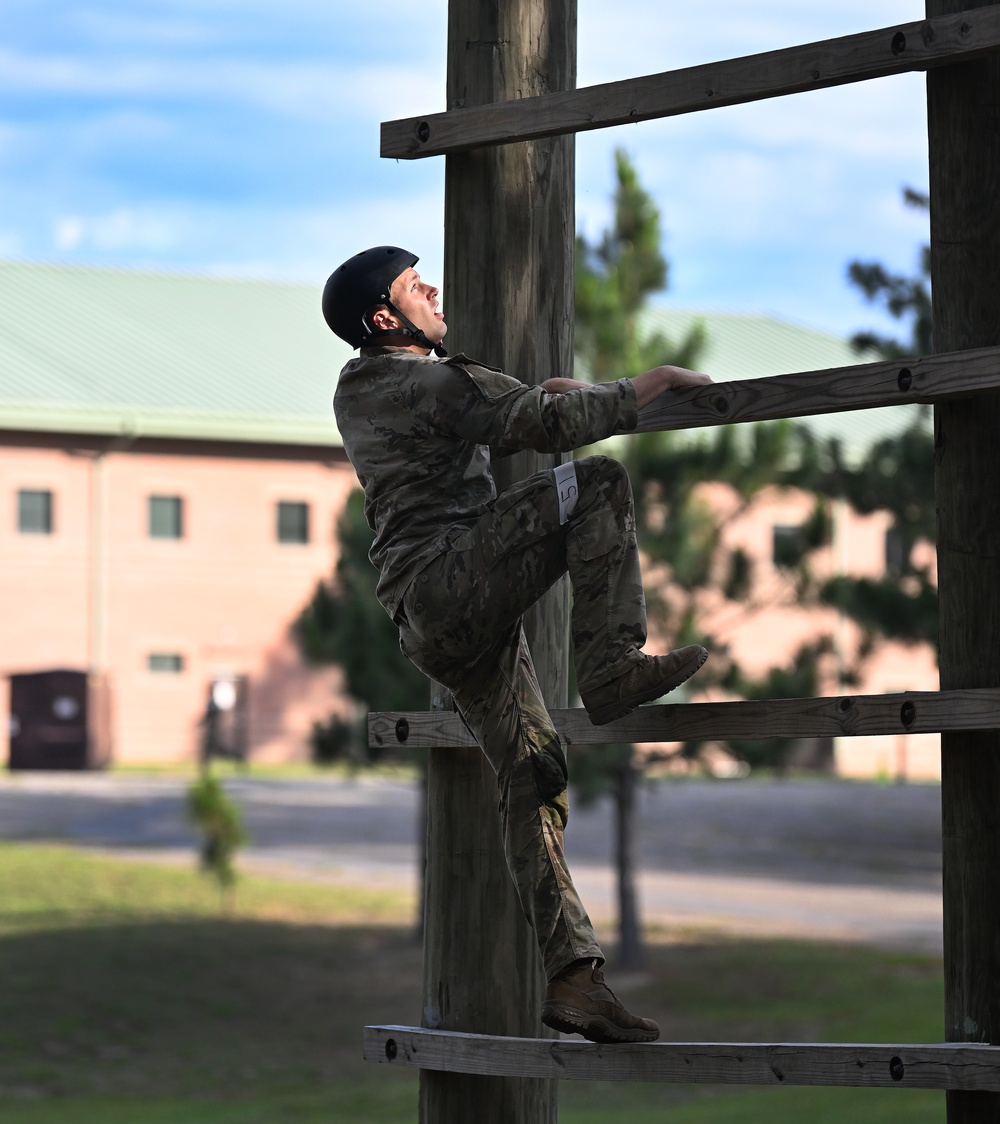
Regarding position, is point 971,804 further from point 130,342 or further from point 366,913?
point 130,342

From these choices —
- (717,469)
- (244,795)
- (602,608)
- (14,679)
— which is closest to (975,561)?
(602,608)

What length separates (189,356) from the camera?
3978cm

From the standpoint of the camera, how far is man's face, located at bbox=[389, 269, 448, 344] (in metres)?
4.43

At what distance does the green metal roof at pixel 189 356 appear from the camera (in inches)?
1468

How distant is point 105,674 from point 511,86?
3310 centimetres

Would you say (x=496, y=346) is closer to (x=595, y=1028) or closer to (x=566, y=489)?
(x=566, y=489)

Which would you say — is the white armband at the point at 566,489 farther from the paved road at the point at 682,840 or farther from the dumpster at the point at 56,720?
the dumpster at the point at 56,720

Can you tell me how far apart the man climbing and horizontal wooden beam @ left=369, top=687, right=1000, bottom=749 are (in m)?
0.06

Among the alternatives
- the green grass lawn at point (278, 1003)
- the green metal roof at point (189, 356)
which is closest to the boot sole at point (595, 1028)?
the green grass lawn at point (278, 1003)

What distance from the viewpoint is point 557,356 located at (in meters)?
4.82

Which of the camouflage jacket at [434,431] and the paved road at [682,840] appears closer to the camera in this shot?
the camouflage jacket at [434,431]

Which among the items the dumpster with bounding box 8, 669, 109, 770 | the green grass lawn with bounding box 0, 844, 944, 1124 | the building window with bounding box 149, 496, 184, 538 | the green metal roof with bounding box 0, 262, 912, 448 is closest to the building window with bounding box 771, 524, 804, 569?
the green grass lawn with bounding box 0, 844, 944, 1124

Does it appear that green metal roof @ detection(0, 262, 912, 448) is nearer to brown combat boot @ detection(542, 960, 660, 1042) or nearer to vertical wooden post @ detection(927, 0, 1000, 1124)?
vertical wooden post @ detection(927, 0, 1000, 1124)

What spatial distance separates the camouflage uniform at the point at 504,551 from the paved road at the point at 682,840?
17.2 m
